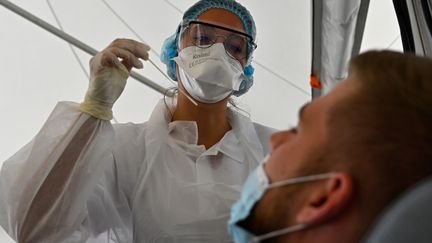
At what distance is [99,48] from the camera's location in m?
2.61

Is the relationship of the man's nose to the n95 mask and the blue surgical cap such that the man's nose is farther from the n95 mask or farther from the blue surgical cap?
the blue surgical cap

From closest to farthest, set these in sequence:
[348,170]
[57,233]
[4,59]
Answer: [348,170], [57,233], [4,59]

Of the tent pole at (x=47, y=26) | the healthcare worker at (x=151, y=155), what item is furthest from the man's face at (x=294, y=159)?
the tent pole at (x=47, y=26)

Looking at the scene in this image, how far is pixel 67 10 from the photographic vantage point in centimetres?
256

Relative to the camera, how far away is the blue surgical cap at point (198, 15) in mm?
1558

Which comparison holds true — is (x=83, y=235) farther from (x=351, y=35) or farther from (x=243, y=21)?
(x=351, y=35)

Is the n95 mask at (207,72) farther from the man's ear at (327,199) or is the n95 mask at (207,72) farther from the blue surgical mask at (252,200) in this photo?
the man's ear at (327,199)

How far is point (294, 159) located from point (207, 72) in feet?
2.21

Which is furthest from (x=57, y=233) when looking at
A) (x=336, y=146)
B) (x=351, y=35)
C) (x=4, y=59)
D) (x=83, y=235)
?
(x=4, y=59)

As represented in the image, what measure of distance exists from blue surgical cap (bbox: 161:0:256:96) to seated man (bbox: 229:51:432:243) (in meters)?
0.74

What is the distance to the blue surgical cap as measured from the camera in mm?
1558

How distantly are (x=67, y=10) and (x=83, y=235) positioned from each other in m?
1.55

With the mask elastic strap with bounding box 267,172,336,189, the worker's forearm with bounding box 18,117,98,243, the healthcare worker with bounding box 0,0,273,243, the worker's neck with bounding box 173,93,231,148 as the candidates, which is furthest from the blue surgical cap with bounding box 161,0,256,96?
the mask elastic strap with bounding box 267,172,336,189

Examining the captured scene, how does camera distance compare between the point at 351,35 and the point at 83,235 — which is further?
the point at 351,35
